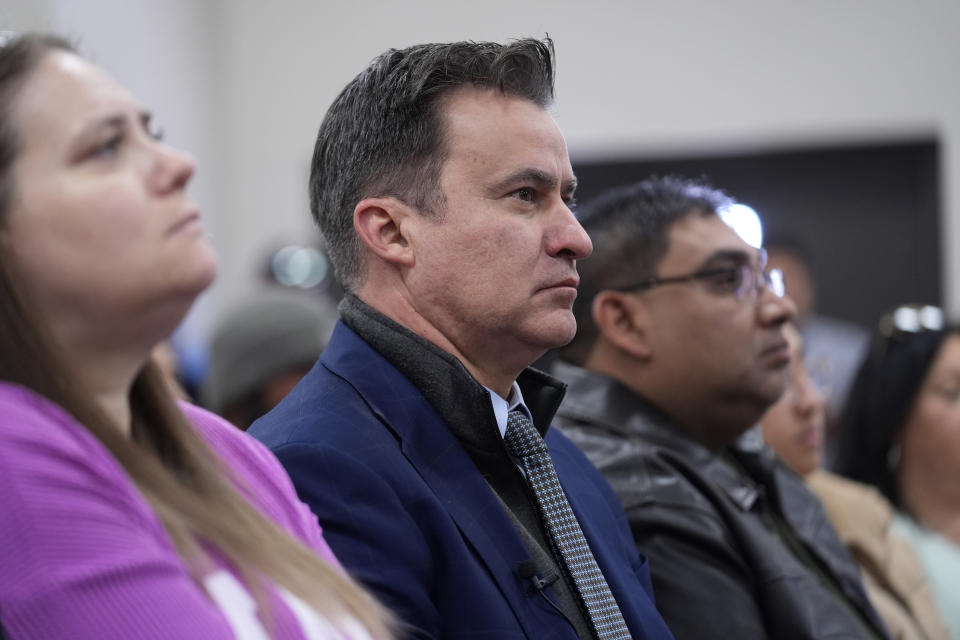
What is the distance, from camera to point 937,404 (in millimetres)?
2672

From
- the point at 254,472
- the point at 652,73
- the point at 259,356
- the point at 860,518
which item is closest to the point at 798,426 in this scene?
the point at 860,518

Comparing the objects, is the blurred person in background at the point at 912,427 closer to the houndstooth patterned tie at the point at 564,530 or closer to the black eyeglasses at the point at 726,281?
the black eyeglasses at the point at 726,281

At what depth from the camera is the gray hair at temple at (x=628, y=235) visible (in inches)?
80.5

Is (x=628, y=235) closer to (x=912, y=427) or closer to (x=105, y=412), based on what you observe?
(x=912, y=427)

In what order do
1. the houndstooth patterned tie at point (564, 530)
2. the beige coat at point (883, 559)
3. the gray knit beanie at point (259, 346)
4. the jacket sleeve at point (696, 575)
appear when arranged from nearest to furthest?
1. the houndstooth patterned tie at point (564, 530)
2. the jacket sleeve at point (696, 575)
3. the beige coat at point (883, 559)
4. the gray knit beanie at point (259, 346)

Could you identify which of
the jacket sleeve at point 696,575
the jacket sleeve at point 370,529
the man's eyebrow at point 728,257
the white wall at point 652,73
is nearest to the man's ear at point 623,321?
the man's eyebrow at point 728,257

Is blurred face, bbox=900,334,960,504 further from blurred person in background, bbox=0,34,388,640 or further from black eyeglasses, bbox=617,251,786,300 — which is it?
blurred person in background, bbox=0,34,388,640

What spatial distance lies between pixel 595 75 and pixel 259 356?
3125 mm

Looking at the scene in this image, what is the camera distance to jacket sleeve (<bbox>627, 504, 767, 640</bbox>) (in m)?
1.62

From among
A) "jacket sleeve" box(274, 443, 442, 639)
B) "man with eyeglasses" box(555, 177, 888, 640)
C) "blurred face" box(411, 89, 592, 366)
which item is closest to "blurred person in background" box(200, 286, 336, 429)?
"man with eyeglasses" box(555, 177, 888, 640)

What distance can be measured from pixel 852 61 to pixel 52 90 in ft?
15.5

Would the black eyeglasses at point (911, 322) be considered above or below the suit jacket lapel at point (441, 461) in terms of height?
below

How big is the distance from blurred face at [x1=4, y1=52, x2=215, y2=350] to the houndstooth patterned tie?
606 millimetres

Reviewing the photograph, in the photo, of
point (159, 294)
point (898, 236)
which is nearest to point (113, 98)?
point (159, 294)
